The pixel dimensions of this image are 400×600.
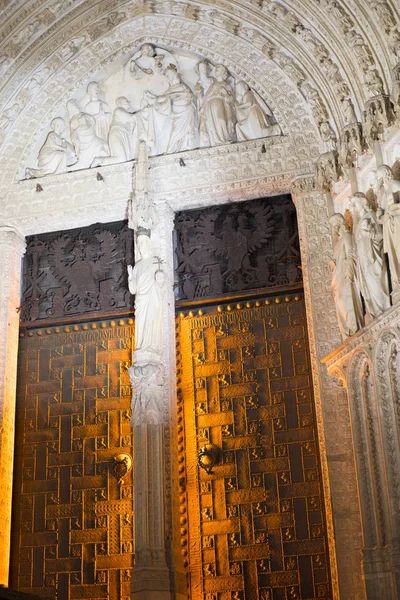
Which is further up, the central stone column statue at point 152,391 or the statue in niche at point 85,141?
the statue in niche at point 85,141

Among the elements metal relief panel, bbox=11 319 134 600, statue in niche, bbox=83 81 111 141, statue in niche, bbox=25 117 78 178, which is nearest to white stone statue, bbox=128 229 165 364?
metal relief panel, bbox=11 319 134 600

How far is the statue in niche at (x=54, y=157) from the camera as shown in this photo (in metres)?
11.8

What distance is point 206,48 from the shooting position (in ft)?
38.5

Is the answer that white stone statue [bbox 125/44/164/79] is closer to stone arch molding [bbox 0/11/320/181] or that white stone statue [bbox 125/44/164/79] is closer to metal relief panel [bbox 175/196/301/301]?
stone arch molding [bbox 0/11/320/181]

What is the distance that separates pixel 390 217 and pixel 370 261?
0.54 meters

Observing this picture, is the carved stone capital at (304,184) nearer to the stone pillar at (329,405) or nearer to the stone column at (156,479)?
the stone pillar at (329,405)

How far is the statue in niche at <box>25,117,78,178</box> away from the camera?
38.8 feet

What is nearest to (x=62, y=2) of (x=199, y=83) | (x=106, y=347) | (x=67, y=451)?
(x=199, y=83)

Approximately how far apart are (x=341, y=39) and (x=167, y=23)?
285cm

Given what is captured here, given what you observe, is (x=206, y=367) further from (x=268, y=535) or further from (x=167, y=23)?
(x=167, y=23)

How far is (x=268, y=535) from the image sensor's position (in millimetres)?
9656

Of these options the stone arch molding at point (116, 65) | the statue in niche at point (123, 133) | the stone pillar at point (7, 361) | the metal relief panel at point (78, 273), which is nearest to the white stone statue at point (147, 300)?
the metal relief panel at point (78, 273)

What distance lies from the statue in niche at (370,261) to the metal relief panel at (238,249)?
4.79ft

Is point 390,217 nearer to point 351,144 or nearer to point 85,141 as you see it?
point 351,144
